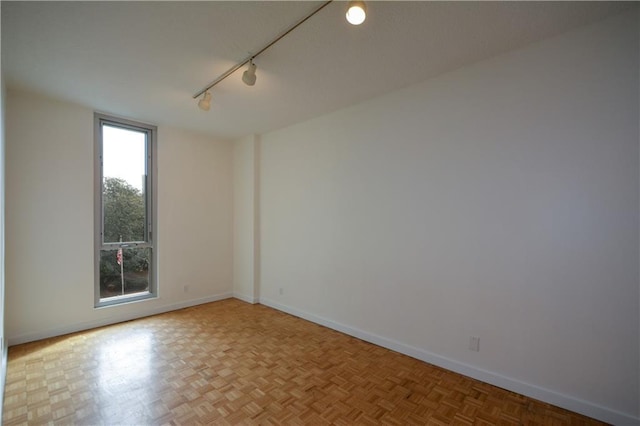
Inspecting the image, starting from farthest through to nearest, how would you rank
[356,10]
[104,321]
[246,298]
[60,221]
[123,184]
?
[246,298], [123,184], [104,321], [60,221], [356,10]

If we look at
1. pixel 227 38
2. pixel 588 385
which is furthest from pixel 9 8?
pixel 588 385

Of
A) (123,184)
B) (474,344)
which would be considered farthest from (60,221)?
(474,344)

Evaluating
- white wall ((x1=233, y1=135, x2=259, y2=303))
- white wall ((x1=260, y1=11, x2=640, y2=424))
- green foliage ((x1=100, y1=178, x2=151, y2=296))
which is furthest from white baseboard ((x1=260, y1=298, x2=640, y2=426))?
green foliage ((x1=100, y1=178, x2=151, y2=296))

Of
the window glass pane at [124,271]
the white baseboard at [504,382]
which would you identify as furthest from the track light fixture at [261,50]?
the white baseboard at [504,382]

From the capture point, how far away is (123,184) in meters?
4.04

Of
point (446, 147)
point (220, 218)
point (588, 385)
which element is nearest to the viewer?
point (588, 385)

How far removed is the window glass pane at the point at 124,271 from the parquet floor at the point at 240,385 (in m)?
0.67

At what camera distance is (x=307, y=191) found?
4094mm

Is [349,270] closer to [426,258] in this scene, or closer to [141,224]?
[426,258]

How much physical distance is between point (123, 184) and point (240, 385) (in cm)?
320

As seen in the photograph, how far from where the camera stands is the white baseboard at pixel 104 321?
3244 millimetres

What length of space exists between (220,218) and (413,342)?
11.8 feet

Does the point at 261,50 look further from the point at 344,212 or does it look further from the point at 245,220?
the point at 245,220

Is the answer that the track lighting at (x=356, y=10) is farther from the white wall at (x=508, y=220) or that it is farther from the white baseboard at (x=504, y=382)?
the white baseboard at (x=504, y=382)
